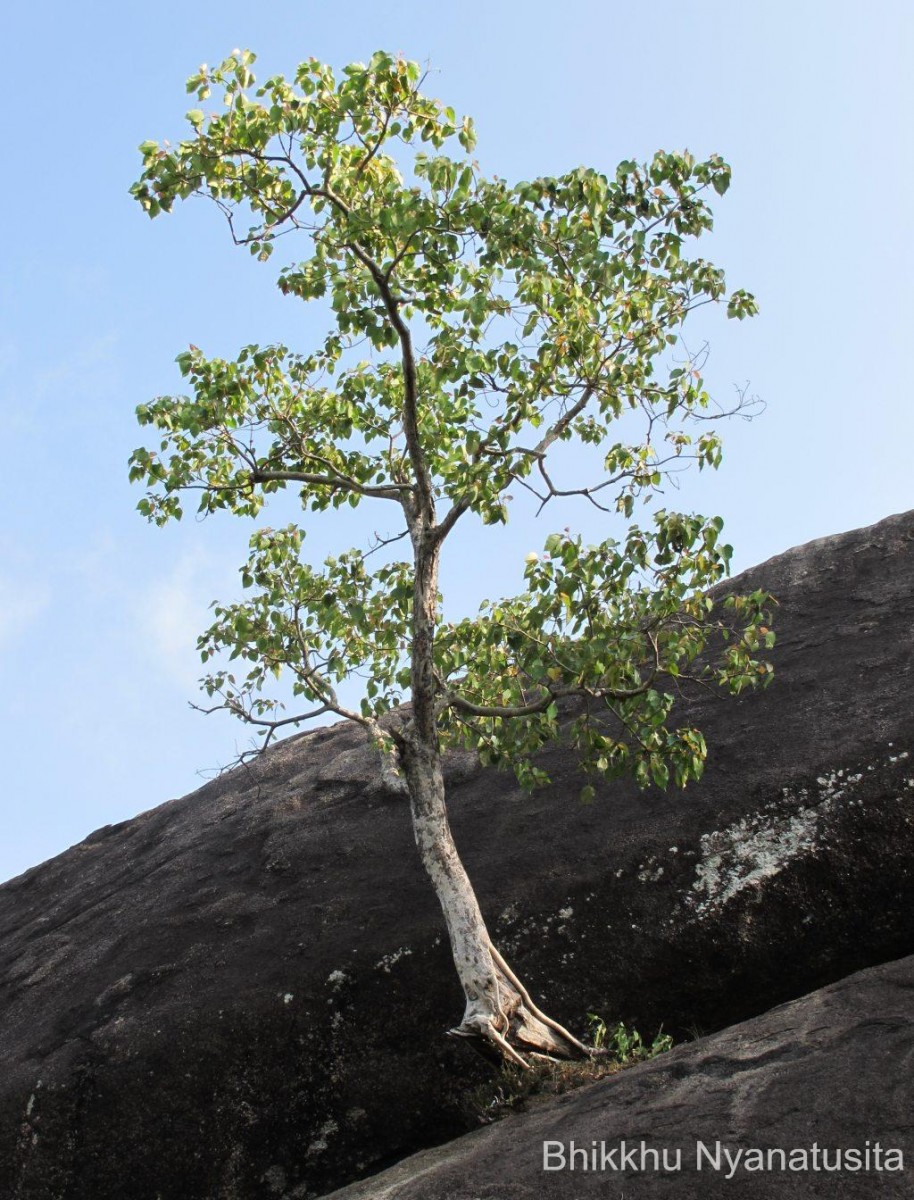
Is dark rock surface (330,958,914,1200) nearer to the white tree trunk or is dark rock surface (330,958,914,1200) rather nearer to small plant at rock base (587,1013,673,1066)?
the white tree trunk

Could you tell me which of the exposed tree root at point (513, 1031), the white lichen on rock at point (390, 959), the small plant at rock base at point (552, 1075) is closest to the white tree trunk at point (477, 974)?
the exposed tree root at point (513, 1031)

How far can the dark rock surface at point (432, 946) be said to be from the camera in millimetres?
10914

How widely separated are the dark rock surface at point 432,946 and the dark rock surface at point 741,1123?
1.38m

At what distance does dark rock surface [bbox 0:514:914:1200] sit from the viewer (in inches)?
430

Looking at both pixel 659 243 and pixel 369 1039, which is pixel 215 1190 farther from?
pixel 659 243

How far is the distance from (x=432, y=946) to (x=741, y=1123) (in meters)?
4.90

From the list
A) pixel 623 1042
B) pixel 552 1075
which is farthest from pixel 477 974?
pixel 623 1042

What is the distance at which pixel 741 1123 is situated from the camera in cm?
763

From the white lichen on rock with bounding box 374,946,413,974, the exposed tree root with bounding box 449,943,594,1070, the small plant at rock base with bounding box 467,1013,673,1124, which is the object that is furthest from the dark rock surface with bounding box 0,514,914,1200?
the exposed tree root with bounding box 449,943,594,1070

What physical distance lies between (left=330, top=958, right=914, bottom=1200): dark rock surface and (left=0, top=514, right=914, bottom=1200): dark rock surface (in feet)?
4.52

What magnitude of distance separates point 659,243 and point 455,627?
462 centimetres

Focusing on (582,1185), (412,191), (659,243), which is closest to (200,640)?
(412,191)

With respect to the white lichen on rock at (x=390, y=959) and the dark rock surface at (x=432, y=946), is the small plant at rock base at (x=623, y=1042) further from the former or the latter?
the white lichen on rock at (x=390, y=959)

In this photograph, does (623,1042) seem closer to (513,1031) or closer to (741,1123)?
(513,1031)
